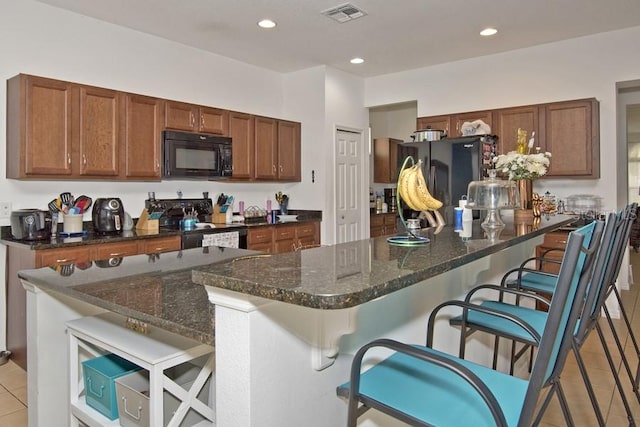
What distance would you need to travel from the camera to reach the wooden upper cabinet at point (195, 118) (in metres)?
4.11

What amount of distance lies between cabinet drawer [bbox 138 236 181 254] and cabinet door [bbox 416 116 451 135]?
10.5ft

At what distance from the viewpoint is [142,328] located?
1495 mm

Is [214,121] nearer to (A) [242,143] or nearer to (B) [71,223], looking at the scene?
(A) [242,143]

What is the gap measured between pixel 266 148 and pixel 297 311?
4120 millimetres

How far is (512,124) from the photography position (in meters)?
4.63

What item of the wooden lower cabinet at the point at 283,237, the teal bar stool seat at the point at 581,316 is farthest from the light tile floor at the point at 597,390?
the wooden lower cabinet at the point at 283,237

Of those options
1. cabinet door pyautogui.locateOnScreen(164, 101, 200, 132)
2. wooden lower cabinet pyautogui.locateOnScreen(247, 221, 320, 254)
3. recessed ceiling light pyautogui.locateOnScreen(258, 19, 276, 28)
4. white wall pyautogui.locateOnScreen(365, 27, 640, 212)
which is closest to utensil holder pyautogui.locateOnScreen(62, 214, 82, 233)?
cabinet door pyautogui.locateOnScreen(164, 101, 200, 132)

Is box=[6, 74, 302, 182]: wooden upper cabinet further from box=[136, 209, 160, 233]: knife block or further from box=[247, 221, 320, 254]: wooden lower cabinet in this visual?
box=[247, 221, 320, 254]: wooden lower cabinet

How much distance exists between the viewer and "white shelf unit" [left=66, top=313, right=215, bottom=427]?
1295 millimetres

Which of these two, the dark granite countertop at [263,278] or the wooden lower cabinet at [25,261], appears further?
the wooden lower cabinet at [25,261]

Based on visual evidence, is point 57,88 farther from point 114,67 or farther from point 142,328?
point 142,328

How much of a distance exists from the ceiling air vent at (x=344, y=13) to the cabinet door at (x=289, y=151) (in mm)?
1645

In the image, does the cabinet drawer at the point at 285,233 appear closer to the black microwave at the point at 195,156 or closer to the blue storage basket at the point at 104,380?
the black microwave at the point at 195,156

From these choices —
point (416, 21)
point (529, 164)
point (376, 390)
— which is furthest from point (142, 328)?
point (416, 21)
